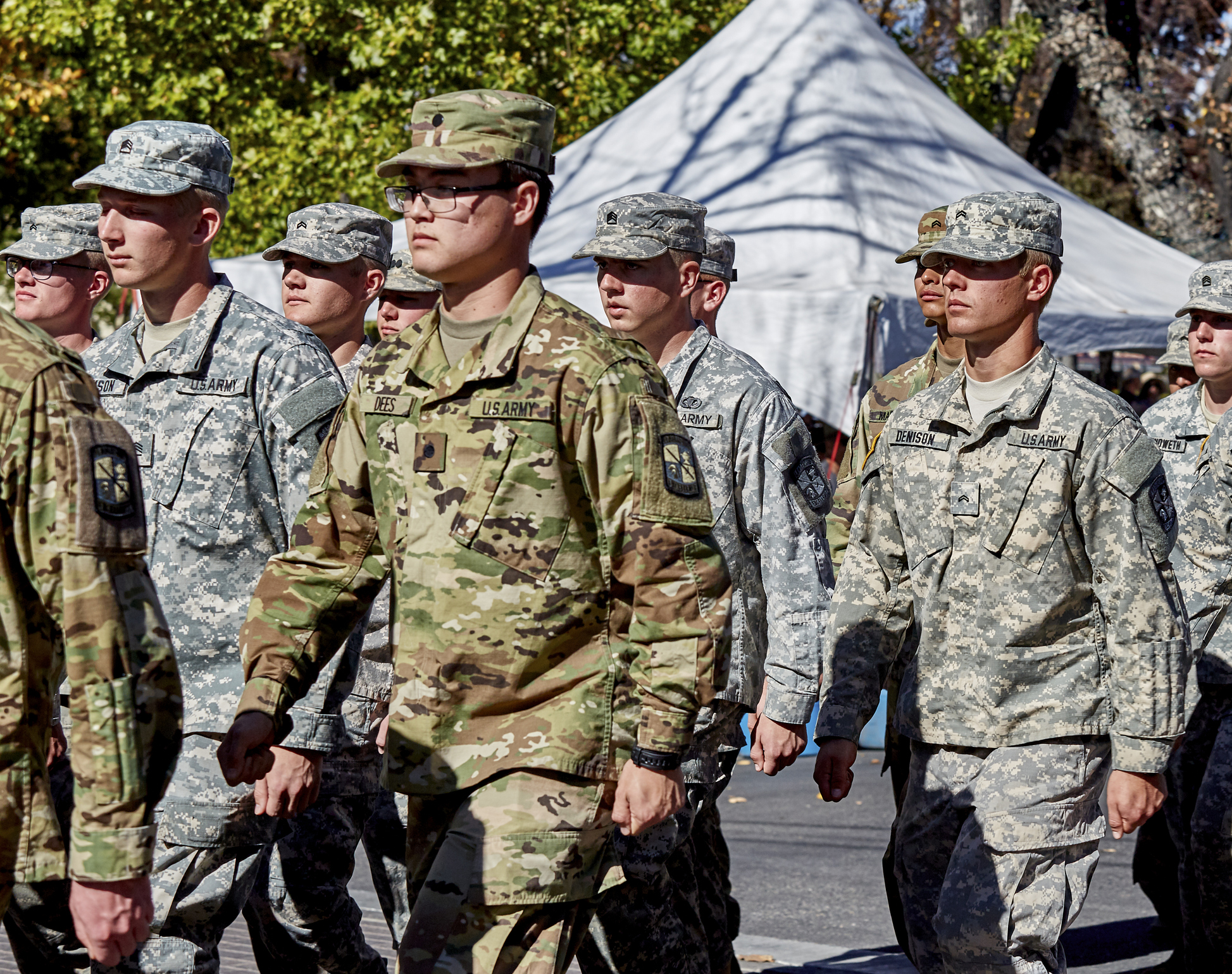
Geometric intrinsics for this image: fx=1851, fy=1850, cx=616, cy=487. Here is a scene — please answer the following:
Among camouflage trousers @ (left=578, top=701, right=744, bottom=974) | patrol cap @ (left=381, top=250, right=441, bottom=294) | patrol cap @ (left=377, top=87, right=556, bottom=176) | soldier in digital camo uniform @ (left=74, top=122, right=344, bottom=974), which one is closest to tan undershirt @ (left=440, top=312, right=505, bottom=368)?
patrol cap @ (left=377, top=87, right=556, bottom=176)

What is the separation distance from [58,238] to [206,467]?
2.31m

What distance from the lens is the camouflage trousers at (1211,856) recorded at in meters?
6.28

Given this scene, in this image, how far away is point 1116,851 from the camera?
888cm

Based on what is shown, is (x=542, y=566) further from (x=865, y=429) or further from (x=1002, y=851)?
(x=865, y=429)

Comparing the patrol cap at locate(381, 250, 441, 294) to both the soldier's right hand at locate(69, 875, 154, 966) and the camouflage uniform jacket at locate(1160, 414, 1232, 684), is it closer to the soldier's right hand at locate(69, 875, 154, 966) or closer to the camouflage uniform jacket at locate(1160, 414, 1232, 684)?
the camouflage uniform jacket at locate(1160, 414, 1232, 684)

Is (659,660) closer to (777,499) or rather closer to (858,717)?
(858,717)

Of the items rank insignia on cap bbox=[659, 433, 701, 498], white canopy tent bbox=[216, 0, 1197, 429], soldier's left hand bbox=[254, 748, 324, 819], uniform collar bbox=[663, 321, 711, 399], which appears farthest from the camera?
white canopy tent bbox=[216, 0, 1197, 429]

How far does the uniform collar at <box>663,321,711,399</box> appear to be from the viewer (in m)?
5.80

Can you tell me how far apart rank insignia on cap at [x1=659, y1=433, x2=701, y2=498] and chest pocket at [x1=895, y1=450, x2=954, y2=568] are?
1493mm

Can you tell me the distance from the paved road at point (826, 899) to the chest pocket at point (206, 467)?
7.99ft

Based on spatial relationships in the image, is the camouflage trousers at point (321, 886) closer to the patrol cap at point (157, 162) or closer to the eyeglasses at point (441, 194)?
the patrol cap at point (157, 162)

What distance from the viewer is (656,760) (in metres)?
3.44

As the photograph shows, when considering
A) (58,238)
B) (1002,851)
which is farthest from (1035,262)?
(58,238)

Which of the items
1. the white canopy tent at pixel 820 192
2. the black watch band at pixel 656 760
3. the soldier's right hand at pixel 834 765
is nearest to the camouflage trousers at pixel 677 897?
the soldier's right hand at pixel 834 765
